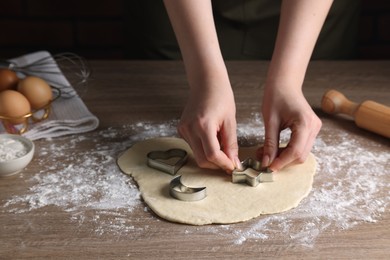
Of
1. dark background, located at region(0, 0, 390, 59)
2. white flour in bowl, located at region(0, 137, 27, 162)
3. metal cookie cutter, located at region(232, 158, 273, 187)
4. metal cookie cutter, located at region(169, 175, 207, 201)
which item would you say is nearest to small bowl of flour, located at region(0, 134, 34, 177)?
white flour in bowl, located at region(0, 137, 27, 162)

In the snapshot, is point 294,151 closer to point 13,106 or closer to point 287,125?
point 287,125

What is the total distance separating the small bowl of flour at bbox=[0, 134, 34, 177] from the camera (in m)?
0.94

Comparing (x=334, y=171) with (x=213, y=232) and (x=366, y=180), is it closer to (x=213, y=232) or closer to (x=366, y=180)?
(x=366, y=180)

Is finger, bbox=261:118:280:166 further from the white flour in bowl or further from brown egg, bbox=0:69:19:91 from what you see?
brown egg, bbox=0:69:19:91

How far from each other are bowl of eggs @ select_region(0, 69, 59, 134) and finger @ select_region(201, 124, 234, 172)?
37 centimetres

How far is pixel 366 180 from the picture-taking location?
36.9 inches

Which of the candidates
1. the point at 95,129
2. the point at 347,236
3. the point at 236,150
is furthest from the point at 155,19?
the point at 347,236

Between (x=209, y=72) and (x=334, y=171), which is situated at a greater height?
(x=209, y=72)

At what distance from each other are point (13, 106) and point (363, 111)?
0.69 meters

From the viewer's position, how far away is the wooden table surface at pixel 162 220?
770mm

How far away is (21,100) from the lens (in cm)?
107

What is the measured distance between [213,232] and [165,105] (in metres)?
0.50

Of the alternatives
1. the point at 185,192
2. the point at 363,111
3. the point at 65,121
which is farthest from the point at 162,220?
the point at 363,111

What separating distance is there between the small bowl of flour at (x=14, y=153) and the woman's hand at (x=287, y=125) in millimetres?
415
